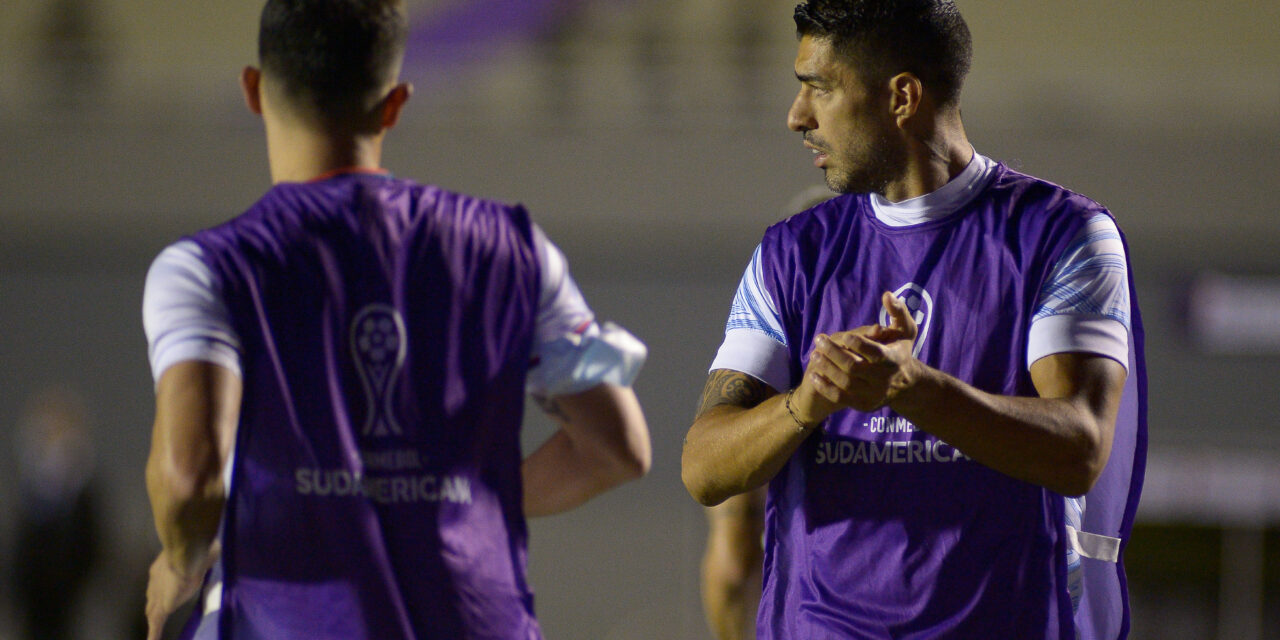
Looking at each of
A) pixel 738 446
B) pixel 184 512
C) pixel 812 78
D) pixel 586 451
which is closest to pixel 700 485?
pixel 738 446

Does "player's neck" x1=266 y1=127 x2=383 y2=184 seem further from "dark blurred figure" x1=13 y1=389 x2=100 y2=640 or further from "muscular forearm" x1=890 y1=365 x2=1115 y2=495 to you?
"dark blurred figure" x1=13 y1=389 x2=100 y2=640

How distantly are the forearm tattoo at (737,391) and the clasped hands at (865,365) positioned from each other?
0.29 metres

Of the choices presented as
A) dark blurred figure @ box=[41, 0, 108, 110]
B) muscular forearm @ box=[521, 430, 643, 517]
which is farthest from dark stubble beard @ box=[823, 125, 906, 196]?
dark blurred figure @ box=[41, 0, 108, 110]

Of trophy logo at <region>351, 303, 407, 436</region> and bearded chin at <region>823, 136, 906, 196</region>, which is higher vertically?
bearded chin at <region>823, 136, 906, 196</region>

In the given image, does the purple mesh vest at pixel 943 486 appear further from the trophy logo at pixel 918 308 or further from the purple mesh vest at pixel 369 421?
the purple mesh vest at pixel 369 421

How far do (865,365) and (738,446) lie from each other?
332 millimetres

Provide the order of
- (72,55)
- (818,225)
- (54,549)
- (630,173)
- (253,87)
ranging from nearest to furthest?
1. (253,87)
2. (818,225)
3. (54,549)
4. (630,173)
5. (72,55)

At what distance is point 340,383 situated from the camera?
159 cm

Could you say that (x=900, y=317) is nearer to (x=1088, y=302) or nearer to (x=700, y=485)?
(x=1088, y=302)

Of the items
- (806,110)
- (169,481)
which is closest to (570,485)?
(169,481)

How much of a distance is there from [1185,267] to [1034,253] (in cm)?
815

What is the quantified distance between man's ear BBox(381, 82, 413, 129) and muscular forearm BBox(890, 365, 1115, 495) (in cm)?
81

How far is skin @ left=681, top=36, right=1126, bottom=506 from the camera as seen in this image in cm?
160

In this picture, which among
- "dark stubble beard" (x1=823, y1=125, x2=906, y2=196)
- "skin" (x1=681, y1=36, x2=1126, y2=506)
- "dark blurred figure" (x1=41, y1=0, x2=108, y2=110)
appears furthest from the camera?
"dark blurred figure" (x1=41, y1=0, x2=108, y2=110)
